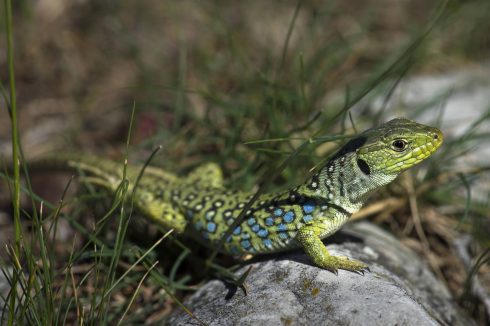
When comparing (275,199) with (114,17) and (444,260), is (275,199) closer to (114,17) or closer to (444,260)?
(444,260)

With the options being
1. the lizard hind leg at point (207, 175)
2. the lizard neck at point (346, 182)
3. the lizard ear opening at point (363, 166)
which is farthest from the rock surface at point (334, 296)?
the lizard hind leg at point (207, 175)

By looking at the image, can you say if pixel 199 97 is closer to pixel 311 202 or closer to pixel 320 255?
pixel 311 202

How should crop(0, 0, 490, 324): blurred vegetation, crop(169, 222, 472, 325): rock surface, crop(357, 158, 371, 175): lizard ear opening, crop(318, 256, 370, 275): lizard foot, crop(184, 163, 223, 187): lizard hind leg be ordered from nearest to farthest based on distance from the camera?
crop(169, 222, 472, 325): rock surface < crop(318, 256, 370, 275): lizard foot < crop(357, 158, 371, 175): lizard ear opening < crop(0, 0, 490, 324): blurred vegetation < crop(184, 163, 223, 187): lizard hind leg

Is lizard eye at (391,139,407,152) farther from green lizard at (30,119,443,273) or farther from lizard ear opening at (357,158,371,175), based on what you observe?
lizard ear opening at (357,158,371,175)

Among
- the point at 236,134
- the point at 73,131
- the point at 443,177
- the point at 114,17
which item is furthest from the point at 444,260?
the point at 114,17

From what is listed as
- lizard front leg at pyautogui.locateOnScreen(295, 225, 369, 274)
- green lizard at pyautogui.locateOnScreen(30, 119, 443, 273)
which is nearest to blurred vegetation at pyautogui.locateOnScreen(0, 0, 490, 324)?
green lizard at pyautogui.locateOnScreen(30, 119, 443, 273)

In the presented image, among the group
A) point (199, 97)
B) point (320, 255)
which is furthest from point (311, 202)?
point (199, 97)

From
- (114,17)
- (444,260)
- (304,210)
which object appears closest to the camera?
(304,210)
